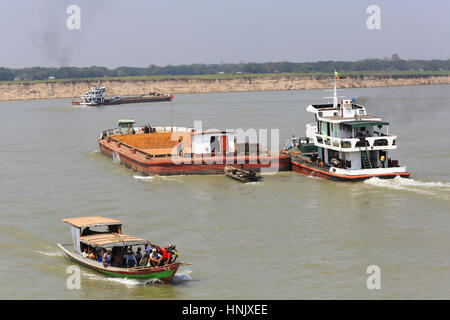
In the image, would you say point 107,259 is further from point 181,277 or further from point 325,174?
point 325,174

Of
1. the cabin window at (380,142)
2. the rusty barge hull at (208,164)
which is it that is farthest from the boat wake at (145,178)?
the cabin window at (380,142)

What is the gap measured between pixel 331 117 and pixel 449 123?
40.9 metres

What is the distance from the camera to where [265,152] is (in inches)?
1895

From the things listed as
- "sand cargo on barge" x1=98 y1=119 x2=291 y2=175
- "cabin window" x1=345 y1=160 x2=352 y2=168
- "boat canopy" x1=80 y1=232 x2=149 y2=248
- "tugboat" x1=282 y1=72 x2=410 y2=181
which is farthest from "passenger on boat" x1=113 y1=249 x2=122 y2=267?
"cabin window" x1=345 y1=160 x2=352 y2=168

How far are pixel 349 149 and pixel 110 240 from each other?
802 inches

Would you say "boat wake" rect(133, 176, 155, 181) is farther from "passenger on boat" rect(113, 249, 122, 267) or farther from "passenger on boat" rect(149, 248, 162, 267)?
"passenger on boat" rect(149, 248, 162, 267)

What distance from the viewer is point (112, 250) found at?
23922 mm

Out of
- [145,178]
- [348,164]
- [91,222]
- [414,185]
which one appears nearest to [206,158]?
[145,178]

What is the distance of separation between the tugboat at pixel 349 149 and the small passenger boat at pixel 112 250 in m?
18.8

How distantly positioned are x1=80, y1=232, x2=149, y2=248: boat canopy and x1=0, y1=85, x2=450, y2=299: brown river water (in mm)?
1211

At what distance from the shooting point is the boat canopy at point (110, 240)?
2341 cm
